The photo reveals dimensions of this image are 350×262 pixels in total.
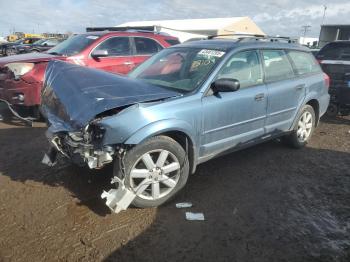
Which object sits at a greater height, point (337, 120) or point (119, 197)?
point (119, 197)

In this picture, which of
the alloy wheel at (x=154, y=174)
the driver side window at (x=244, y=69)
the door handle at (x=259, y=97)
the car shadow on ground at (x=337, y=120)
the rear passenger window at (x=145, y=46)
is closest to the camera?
the alloy wheel at (x=154, y=174)

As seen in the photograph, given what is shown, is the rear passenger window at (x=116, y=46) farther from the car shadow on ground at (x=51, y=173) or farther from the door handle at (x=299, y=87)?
the door handle at (x=299, y=87)

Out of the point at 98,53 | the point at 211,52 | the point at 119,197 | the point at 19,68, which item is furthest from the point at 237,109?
the point at 19,68

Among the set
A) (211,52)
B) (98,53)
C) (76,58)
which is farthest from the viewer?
(98,53)

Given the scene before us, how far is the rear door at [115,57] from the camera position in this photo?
23.5ft

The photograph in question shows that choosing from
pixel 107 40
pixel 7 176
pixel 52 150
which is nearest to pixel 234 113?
pixel 52 150

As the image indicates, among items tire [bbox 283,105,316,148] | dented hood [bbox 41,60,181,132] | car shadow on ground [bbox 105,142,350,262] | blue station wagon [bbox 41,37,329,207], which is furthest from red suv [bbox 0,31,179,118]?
tire [bbox 283,105,316,148]

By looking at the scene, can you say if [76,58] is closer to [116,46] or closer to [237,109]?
[116,46]

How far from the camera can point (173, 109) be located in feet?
11.5

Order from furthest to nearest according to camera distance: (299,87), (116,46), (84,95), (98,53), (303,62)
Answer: (116,46) → (98,53) → (303,62) → (299,87) → (84,95)

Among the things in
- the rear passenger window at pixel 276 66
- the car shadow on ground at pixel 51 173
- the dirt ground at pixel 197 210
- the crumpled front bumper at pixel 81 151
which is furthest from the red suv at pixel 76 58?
the rear passenger window at pixel 276 66

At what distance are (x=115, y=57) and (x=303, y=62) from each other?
156 inches

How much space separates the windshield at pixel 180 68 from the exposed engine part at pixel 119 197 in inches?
50.7

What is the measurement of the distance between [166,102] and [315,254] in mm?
1960
